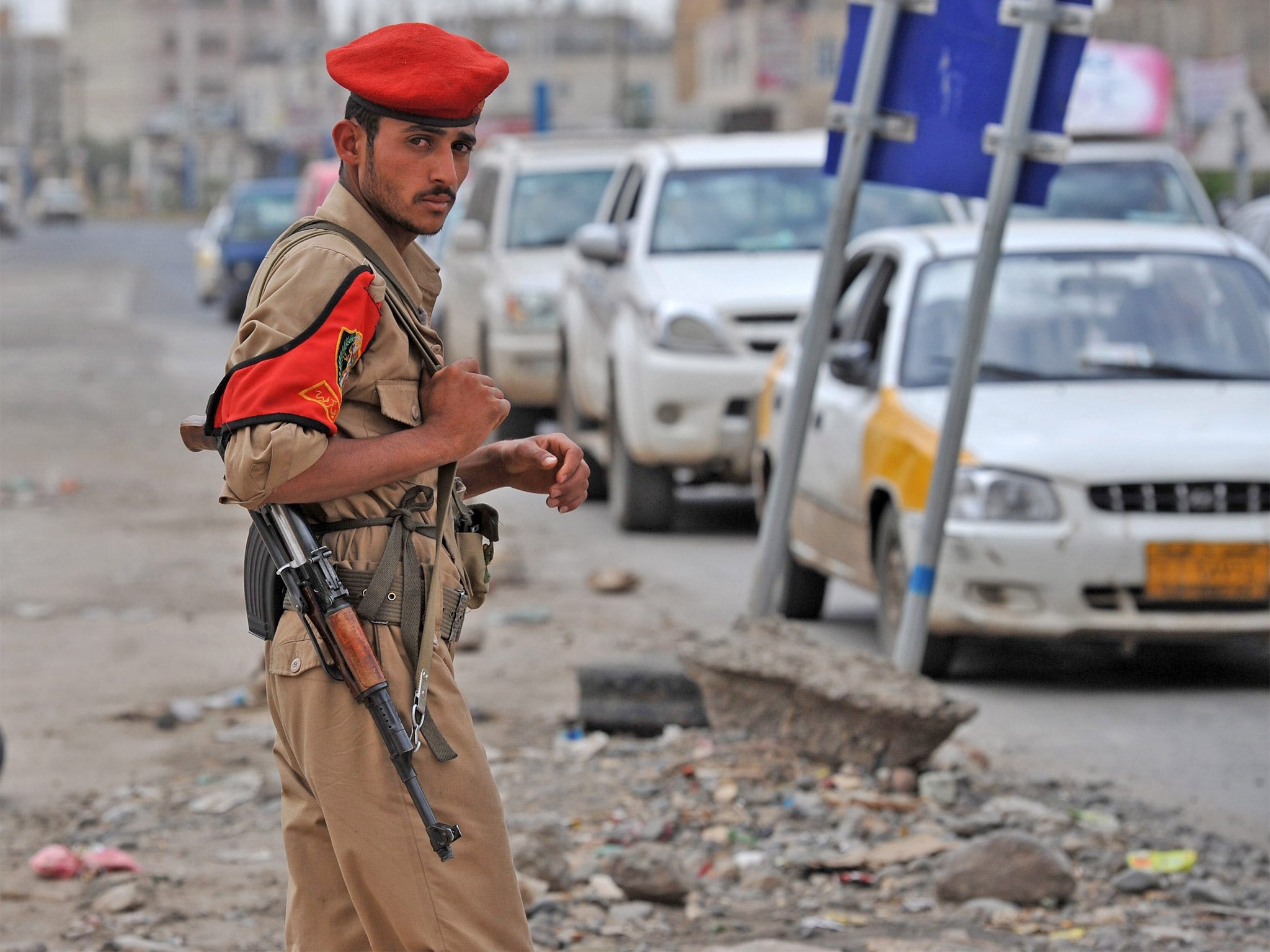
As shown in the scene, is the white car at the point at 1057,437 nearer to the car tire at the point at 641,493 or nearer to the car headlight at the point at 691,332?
the car headlight at the point at 691,332

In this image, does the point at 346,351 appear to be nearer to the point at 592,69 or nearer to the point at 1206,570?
the point at 1206,570

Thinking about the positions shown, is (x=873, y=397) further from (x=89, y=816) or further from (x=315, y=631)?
(x=315, y=631)

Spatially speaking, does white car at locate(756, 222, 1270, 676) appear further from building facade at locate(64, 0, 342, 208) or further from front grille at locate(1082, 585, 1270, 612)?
building facade at locate(64, 0, 342, 208)

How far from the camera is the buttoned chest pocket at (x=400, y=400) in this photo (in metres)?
2.84

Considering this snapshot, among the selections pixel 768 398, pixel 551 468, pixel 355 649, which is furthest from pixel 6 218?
pixel 355 649

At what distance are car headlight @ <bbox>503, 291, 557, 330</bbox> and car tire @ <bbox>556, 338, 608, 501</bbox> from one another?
11.0 inches

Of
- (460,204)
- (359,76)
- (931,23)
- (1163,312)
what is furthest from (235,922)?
(460,204)

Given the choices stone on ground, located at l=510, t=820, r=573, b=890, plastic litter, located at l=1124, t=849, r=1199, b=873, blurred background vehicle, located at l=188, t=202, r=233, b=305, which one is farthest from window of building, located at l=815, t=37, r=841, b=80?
stone on ground, located at l=510, t=820, r=573, b=890

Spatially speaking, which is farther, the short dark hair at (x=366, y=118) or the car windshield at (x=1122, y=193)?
the car windshield at (x=1122, y=193)

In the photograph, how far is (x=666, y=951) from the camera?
4.50 metres

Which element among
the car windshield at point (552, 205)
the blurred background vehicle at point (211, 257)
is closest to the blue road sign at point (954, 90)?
the car windshield at point (552, 205)

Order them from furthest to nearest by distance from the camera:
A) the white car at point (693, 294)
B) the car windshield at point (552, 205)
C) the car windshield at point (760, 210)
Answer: the car windshield at point (552, 205) → the car windshield at point (760, 210) → the white car at point (693, 294)

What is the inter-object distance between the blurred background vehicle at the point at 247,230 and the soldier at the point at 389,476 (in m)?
24.5

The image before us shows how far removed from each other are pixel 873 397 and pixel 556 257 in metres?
6.50
